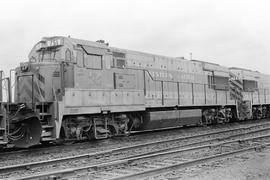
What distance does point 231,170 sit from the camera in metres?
6.79

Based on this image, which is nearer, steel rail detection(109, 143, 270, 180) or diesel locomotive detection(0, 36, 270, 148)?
steel rail detection(109, 143, 270, 180)

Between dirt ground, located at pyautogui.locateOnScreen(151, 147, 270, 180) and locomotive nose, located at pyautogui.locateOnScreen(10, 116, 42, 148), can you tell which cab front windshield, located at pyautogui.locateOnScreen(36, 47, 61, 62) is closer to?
locomotive nose, located at pyautogui.locateOnScreen(10, 116, 42, 148)

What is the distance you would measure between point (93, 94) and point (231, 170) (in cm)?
586

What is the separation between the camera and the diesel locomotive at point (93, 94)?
9828 millimetres

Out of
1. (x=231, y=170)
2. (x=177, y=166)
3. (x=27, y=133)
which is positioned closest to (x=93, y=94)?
(x=27, y=133)

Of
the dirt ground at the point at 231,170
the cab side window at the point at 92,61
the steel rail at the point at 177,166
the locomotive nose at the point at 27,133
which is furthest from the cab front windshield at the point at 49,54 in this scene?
the dirt ground at the point at 231,170

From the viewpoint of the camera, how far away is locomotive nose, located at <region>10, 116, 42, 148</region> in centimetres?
960

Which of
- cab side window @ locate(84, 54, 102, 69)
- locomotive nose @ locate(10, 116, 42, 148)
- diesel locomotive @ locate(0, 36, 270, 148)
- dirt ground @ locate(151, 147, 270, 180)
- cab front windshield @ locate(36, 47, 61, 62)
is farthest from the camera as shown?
cab side window @ locate(84, 54, 102, 69)

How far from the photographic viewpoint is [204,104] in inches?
672

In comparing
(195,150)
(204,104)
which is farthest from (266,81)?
(195,150)

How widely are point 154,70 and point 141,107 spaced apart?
2.18 metres

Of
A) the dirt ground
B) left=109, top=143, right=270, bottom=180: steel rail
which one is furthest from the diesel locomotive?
the dirt ground

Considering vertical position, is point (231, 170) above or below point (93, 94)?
below

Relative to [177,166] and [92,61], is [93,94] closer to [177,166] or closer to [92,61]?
[92,61]
